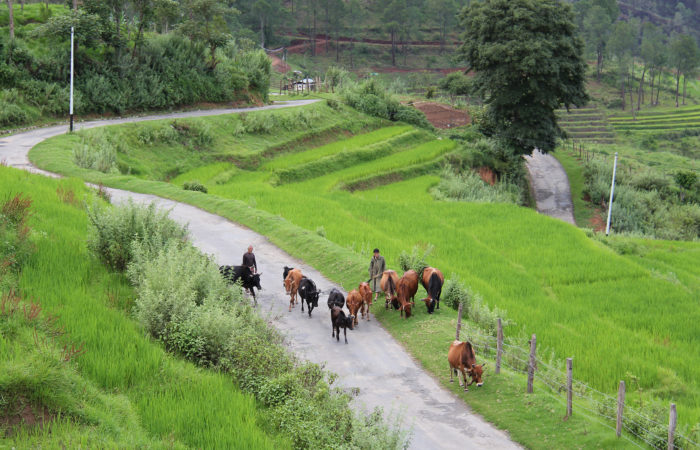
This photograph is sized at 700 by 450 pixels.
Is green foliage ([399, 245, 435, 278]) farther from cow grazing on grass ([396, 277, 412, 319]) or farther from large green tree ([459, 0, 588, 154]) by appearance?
large green tree ([459, 0, 588, 154])

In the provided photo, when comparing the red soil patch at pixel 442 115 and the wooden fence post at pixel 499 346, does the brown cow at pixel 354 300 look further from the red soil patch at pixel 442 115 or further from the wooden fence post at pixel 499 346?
the red soil patch at pixel 442 115

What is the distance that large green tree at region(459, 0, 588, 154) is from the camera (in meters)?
43.8

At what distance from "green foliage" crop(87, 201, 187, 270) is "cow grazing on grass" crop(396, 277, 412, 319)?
5.55m

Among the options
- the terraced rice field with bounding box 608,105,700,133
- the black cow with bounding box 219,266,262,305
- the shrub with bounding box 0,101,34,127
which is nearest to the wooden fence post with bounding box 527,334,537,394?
the black cow with bounding box 219,266,262,305

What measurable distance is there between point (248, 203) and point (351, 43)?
317ft

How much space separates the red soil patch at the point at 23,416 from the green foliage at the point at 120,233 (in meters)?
5.63

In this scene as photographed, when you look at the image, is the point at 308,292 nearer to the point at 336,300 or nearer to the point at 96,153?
the point at 336,300

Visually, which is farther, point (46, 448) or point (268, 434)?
point (268, 434)

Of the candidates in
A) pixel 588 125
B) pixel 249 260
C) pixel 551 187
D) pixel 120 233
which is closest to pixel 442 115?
pixel 551 187

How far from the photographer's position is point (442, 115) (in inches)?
2473

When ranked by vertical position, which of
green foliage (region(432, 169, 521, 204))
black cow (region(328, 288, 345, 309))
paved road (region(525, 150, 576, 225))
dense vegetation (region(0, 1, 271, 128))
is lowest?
paved road (region(525, 150, 576, 225))

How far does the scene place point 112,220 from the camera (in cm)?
1370

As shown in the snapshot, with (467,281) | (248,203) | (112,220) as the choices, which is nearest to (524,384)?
(467,281)

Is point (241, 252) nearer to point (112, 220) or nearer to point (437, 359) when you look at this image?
point (112, 220)
